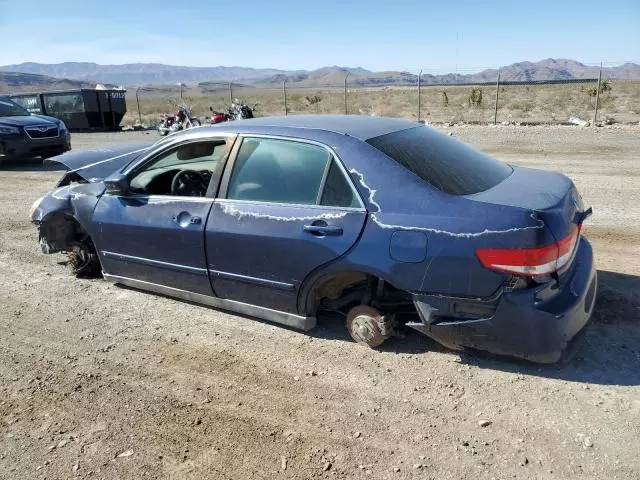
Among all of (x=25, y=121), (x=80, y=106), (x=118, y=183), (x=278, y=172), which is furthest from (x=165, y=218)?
(x=80, y=106)

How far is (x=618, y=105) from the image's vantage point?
1128 inches

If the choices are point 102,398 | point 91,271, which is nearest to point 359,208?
point 102,398

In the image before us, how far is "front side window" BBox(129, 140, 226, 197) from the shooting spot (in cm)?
442

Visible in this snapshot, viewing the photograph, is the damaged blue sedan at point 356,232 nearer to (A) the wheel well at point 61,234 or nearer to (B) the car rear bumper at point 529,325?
(B) the car rear bumper at point 529,325

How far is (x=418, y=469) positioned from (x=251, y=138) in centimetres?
249

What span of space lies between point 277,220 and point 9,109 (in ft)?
42.7

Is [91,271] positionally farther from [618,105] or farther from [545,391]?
[618,105]

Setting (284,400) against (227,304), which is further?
(227,304)

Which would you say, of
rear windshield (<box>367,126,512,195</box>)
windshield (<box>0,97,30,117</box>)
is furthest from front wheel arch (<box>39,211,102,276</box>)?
windshield (<box>0,97,30,117</box>)

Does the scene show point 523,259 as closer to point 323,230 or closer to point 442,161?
point 442,161

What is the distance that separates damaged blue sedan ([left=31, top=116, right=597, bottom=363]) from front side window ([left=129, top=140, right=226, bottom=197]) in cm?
1


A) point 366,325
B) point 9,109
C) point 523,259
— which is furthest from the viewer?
point 9,109

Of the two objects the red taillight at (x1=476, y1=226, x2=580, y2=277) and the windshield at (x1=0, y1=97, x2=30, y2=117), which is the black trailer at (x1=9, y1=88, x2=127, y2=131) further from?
the red taillight at (x1=476, y1=226, x2=580, y2=277)

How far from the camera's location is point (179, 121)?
762 inches
